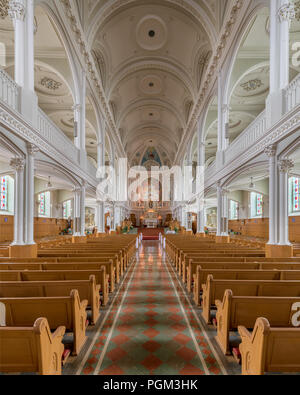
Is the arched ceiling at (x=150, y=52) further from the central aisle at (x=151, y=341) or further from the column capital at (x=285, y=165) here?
the central aisle at (x=151, y=341)

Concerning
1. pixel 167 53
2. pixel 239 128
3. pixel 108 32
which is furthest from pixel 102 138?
pixel 239 128

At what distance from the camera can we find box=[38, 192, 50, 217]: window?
23.9m

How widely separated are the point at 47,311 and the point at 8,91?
617 cm

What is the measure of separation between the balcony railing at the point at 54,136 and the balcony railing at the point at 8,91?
1.28 m

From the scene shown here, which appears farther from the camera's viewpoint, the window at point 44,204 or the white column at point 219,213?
the window at point 44,204

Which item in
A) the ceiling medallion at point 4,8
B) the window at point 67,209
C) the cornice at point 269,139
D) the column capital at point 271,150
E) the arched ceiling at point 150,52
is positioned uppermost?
the arched ceiling at point 150,52

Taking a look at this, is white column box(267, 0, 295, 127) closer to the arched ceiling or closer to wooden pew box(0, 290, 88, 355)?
the arched ceiling

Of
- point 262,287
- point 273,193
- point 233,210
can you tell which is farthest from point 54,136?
point 233,210

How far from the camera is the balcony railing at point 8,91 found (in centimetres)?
607

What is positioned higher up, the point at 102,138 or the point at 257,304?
the point at 102,138

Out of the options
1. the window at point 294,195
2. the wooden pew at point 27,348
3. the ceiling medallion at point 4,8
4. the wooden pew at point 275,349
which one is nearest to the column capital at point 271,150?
the wooden pew at point 275,349
